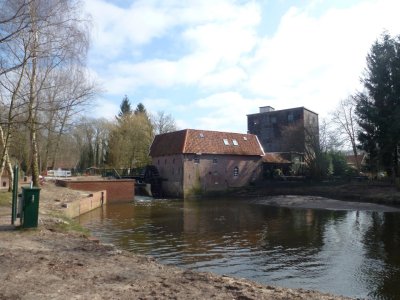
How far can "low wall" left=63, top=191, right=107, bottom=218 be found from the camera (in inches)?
716

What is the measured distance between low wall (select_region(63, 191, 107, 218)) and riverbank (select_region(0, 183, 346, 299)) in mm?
9250

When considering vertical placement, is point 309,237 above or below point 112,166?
below

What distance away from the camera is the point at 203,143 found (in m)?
39.6

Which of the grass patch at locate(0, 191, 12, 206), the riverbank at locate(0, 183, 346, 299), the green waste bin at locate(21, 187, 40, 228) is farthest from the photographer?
the grass patch at locate(0, 191, 12, 206)

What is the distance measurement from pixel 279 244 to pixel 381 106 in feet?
72.8

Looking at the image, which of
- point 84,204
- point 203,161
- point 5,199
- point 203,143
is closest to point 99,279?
point 5,199

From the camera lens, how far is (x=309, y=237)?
14789 mm

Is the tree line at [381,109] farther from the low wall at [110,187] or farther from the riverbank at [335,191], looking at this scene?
the low wall at [110,187]

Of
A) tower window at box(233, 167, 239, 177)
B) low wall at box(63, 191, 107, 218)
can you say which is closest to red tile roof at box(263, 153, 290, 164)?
tower window at box(233, 167, 239, 177)

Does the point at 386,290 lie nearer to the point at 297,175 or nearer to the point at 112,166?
the point at 297,175

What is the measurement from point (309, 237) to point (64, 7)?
39.1ft

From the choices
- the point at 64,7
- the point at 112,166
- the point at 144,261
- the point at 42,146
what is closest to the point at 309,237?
the point at 144,261

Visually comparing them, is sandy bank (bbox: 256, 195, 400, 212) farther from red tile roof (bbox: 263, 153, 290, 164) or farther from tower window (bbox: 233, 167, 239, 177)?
red tile roof (bbox: 263, 153, 290, 164)

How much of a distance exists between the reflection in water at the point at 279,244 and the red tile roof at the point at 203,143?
16.6 meters
